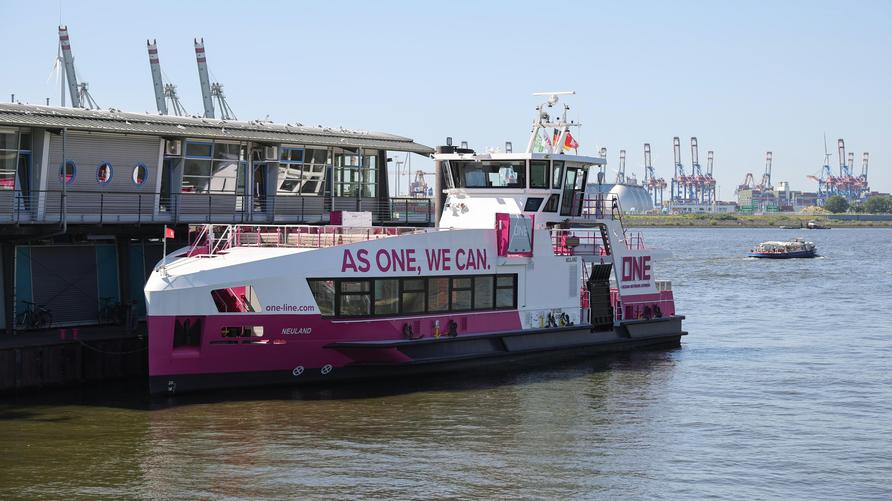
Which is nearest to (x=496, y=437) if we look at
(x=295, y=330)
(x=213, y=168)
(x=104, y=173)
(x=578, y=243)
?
(x=295, y=330)

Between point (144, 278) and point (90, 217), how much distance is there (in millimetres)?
2924

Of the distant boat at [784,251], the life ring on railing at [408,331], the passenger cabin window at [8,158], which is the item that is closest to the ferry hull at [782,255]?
the distant boat at [784,251]

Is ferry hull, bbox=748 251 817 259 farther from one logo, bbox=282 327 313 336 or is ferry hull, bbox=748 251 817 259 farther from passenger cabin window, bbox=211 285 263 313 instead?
passenger cabin window, bbox=211 285 263 313

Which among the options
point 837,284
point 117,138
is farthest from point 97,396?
point 837,284

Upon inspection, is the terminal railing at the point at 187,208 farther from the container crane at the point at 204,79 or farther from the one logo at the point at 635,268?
the container crane at the point at 204,79

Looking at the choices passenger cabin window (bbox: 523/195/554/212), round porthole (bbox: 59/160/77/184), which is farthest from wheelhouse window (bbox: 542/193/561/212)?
round porthole (bbox: 59/160/77/184)

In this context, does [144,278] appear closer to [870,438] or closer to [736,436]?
[736,436]

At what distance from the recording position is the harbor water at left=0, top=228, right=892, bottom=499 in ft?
64.7

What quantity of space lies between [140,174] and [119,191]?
838 mm

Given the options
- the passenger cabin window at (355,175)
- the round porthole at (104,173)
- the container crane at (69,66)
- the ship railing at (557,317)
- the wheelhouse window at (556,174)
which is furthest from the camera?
the container crane at (69,66)

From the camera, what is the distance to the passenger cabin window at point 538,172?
33938 millimetres

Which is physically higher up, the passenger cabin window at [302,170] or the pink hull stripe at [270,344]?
the passenger cabin window at [302,170]

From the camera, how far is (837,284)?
216 feet

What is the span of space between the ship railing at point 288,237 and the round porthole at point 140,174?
352 centimetres
